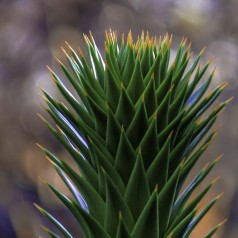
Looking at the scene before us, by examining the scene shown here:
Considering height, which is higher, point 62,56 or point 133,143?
point 62,56

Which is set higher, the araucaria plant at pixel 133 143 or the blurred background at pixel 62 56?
the blurred background at pixel 62 56

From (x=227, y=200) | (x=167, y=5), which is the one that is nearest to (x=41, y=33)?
(x=167, y=5)

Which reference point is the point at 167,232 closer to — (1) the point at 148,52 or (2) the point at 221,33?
(1) the point at 148,52

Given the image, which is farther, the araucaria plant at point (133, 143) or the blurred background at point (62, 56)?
the blurred background at point (62, 56)

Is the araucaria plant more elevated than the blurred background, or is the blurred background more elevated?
the blurred background
